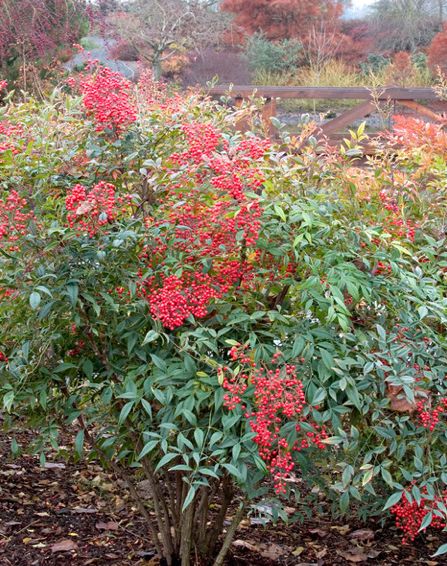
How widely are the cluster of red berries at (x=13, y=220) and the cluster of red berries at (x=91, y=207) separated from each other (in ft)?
0.40

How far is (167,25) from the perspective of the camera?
20.8 meters

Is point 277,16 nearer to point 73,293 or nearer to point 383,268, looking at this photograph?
point 383,268

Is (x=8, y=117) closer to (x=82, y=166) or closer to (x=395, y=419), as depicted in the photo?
(x=82, y=166)

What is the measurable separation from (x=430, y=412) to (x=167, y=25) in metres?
20.0

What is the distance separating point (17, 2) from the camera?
8.52 metres

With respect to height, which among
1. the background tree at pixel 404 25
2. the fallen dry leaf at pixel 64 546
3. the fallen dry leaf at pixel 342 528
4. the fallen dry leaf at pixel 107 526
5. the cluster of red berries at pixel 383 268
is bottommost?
the background tree at pixel 404 25

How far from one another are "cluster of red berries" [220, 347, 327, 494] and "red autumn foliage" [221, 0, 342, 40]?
23.1 metres

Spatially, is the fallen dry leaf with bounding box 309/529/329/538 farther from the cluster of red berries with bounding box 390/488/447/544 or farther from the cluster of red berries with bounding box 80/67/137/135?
the cluster of red berries with bounding box 80/67/137/135

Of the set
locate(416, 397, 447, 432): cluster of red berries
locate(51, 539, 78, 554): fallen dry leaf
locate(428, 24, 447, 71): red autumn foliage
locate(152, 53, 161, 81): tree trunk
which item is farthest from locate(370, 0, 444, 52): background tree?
locate(416, 397, 447, 432): cluster of red berries

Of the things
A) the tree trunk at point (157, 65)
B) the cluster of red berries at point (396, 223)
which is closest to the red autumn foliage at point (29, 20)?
the cluster of red berries at point (396, 223)

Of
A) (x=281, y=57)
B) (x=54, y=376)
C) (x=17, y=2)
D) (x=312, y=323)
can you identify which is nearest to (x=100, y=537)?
(x=54, y=376)

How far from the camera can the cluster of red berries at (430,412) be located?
2.12 metres

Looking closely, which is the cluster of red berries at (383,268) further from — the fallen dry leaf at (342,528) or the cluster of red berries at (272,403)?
the fallen dry leaf at (342,528)

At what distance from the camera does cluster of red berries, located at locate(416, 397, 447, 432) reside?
6.95ft
